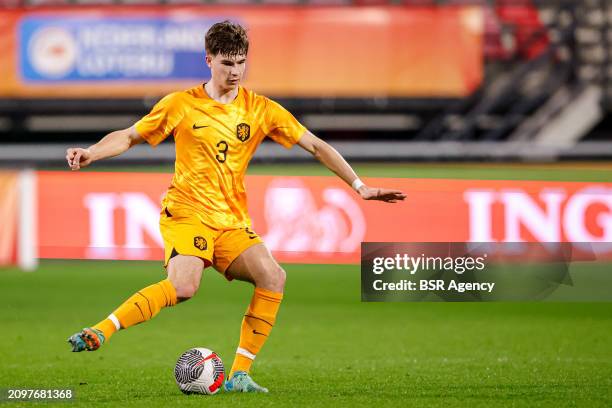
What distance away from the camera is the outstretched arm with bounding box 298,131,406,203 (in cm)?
657

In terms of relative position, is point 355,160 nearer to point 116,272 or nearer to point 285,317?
point 116,272

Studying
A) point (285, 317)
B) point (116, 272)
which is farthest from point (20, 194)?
point (285, 317)

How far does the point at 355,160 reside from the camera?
1795 cm

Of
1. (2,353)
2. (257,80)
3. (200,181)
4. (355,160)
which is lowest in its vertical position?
(2,353)

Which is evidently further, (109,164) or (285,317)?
(109,164)

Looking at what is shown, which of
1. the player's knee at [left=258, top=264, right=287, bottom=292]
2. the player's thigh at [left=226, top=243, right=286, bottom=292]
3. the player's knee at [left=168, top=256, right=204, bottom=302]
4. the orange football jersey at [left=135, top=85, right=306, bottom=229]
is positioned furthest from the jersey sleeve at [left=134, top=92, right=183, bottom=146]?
the player's knee at [left=258, top=264, right=287, bottom=292]

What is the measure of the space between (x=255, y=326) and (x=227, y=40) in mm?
1639

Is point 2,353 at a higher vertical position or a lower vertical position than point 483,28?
lower

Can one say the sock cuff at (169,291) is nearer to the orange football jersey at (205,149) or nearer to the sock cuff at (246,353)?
the orange football jersey at (205,149)

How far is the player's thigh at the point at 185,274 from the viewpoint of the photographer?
639cm

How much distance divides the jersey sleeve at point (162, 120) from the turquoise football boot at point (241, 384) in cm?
141

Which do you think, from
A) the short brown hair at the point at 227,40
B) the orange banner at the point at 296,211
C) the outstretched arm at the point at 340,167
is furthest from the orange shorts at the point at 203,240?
the orange banner at the point at 296,211

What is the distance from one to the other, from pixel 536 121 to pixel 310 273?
6.27 m

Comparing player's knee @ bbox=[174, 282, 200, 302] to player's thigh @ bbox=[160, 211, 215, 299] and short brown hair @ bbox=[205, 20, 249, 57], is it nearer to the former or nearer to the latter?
player's thigh @ bbox=[160, 211, 215, 299]
